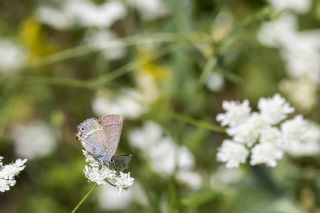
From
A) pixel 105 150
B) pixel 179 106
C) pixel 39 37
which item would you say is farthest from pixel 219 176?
pixel 105 150

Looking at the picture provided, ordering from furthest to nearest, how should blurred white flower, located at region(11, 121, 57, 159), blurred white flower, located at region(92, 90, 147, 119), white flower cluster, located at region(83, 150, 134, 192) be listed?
blurred white flower, located at region(11, 121, 57, 159) < blurred white flower, located at region(92, 90, 147, 119) < white flower cluster, located at region(83, 150, 134, 192)

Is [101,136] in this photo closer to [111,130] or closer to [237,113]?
[111,130]

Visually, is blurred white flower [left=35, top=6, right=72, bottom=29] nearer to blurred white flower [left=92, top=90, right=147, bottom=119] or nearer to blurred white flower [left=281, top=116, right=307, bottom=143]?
blurred white flower [left=92, top=90, right=147, bottom=119]

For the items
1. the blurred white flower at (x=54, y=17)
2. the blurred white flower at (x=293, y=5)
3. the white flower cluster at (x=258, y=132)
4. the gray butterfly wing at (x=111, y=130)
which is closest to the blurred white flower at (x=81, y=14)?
the blurred white flower at (x=54, y=17)

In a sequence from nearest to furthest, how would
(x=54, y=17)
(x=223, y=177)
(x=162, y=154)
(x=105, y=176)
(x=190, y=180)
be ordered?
(x=105, y=176) < (x=190, y=180) < (x=162, y=154) < (x=223, y=177) < (x=54, y=17)

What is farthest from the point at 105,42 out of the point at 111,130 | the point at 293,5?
the point at 111,130

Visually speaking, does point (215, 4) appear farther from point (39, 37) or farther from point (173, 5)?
point (39, 37)

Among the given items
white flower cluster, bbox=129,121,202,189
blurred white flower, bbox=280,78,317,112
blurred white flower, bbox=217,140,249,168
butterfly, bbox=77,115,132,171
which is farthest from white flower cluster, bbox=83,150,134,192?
blurred white flower, bbox=280,78,317,112
